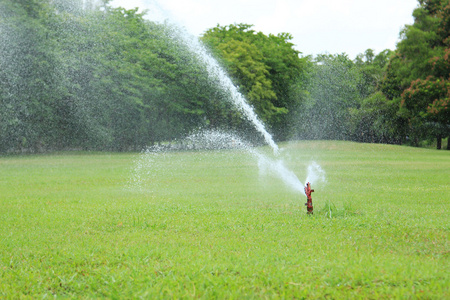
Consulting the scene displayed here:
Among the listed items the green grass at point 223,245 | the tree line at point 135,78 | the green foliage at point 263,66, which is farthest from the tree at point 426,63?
the green grass at point 223,245

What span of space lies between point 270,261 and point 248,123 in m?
43.1

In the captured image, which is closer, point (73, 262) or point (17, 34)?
point (73, 262)

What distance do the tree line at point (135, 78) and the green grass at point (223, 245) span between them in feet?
69.7

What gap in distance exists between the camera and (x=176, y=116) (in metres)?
43.5

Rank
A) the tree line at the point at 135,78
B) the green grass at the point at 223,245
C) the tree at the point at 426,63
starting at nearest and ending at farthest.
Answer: the green grass at the point at 223,245, the tree line at the point at 135,78, the tree at the point at 426,63

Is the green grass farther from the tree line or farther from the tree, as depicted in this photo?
the tree

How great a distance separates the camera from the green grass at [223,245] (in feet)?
15.7

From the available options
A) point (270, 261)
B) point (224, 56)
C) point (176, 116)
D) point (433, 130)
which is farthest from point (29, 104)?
point (433, 130)

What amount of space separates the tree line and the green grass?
2126cm

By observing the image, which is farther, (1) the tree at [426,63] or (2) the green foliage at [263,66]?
(2) the green foliage at [263,66]

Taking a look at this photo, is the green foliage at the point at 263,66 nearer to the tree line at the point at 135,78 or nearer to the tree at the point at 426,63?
the tree line at the point at 135,78

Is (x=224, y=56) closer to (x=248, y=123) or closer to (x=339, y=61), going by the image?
(x=248, y=123)

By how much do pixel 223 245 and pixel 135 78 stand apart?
3339cm

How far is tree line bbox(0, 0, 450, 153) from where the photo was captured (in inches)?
1266
